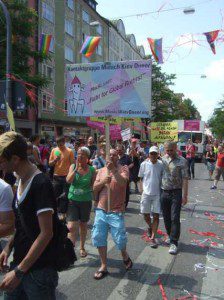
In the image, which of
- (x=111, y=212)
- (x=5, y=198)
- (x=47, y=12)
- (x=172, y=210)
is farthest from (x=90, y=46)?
(x=47, y=12)

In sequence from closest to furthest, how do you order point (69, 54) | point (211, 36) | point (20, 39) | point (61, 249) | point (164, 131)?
1. point (61, 249)
2. point (211, 36)
3. point (164, 131)
4. point (20, 39)
5. point (69, 54)

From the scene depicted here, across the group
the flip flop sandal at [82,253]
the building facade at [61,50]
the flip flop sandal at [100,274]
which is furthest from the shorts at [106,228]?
the building facade at [61,50]

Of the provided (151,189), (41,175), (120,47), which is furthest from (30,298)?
(120,47)

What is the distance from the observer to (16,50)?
74.3 feet

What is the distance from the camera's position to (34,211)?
2541mm

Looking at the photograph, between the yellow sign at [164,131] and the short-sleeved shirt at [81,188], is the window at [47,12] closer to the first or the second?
the yellow sign at [164,131]

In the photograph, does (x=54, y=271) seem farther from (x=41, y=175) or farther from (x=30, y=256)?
Answer: (x=41, y=175)

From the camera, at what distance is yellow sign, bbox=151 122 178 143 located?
15328 millimetres

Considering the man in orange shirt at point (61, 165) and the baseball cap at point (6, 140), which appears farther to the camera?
the man in orange shirt at point (61, 165)

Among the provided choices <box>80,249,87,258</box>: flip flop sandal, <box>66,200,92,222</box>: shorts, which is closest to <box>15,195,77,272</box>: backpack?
<box>66,200,92,222</box>: shorts

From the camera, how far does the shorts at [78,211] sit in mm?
5902

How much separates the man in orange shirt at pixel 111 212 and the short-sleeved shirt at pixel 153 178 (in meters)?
1.34

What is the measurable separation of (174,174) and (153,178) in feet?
1.35

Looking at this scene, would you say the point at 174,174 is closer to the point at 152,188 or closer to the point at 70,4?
the point at 152,188
